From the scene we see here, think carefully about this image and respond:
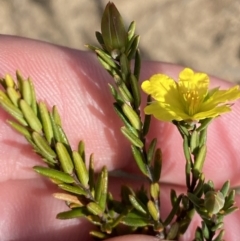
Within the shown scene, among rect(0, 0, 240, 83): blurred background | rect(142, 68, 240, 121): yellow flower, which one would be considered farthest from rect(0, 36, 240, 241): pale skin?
rect(0, 0, 240, 83): blurred background

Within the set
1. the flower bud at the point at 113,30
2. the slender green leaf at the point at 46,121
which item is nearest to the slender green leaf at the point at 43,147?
the slender green leaf at the point at 46,121

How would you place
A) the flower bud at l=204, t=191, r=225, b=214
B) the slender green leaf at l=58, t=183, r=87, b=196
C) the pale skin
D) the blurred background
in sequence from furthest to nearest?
the blurred background, the pale skin, the slender green leaf at l=58, t=183, r=87, b=196, the flower bud at l=204, t=191, r=225, b=214

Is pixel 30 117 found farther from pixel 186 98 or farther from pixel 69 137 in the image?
pixel 69 137

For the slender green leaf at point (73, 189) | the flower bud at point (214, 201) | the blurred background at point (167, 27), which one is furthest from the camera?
the blurred background at point (167, 27)

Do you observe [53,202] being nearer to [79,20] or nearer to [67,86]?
[67,86]

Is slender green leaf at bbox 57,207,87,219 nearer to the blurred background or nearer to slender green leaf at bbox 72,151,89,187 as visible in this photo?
slender green leaf at bbox 72,151,89,187

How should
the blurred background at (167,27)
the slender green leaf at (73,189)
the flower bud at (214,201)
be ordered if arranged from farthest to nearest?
the blurred background at (167,27) < the slender green leaf at (73,189) < the flower bud at (214,201)

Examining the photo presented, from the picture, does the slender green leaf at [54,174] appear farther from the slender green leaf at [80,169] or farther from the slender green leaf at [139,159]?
the slender green leaf at [139,159]
